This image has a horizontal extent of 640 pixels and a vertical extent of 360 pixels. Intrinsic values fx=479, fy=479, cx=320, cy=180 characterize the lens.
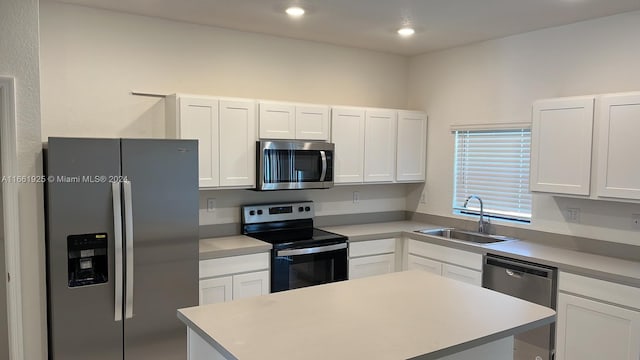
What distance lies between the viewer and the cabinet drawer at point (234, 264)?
345 centimetres

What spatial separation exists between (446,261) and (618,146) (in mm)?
1562

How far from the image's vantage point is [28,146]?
2848mm

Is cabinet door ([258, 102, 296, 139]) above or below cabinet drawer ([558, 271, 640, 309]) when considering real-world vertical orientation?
above

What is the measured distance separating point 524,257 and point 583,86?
1.39m

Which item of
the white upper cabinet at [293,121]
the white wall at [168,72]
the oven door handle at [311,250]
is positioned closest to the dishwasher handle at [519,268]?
the oven door handle at [311,250]

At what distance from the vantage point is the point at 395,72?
5051 mm

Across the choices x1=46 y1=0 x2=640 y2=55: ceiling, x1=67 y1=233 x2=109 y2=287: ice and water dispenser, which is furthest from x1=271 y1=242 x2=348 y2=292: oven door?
x1=46 y1=0 x2=640 y2=55: ceiling

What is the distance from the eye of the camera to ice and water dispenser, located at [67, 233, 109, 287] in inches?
112

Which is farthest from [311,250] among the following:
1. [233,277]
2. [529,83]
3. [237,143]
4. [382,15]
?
[529,83]

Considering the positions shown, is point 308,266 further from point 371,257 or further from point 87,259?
point 87,259

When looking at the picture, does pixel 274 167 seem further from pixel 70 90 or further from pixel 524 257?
pixel 524 257

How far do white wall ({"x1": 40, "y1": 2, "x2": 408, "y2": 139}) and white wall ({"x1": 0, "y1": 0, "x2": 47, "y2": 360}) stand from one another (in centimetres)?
52

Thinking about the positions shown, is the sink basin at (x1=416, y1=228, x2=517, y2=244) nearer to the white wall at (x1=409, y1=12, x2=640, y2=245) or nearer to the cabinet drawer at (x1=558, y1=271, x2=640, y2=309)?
the white wall at (x1=409, y1=12, x2=640, y2=245)

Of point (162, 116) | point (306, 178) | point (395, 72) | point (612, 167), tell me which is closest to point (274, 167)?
point (306, 178)
